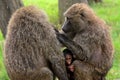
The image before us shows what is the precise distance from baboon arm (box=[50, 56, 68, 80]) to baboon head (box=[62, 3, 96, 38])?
595mm

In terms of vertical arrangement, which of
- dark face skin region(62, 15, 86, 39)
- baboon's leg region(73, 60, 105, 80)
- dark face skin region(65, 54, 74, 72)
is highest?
dark face skin region(62, 15, 86, 39)

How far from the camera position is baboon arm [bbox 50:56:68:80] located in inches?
242

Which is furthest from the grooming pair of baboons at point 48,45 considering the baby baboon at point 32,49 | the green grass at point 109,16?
the green grass at point 109,16

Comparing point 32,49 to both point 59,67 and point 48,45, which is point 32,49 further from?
point 59,67

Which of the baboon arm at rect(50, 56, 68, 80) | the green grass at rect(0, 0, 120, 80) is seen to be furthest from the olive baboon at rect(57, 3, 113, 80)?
the green grass at rect(0, 0, 120, 80)

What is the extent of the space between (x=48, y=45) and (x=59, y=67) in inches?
14.7

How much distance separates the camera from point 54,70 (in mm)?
6246

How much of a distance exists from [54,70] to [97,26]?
0.98 metres

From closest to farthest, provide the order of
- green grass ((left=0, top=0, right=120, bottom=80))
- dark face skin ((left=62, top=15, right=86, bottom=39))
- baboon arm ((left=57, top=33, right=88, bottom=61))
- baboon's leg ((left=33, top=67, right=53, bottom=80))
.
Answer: baboon's leg ((left=33, top=67, right=53, bottom=80)) < baboon arm ((left=57, top=33, right=88, bottom=61)) < dark face skin ((left=62, top=15, right=86, bottom=39)) < green grass ((left=0, top=0, right=120, bottom=80))

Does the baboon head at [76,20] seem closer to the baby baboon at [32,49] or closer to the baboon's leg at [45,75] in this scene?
the baby baboon at [32,49]

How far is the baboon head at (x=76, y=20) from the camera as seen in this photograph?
259 inches

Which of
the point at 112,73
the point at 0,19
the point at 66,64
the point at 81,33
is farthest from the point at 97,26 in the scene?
the point at 0,19

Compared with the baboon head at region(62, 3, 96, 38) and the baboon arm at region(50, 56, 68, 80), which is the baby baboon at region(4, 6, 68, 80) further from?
the baboon head at region(62, 3, 96, 38)

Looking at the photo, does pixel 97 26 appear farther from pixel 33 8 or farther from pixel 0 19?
pixel 0 19
